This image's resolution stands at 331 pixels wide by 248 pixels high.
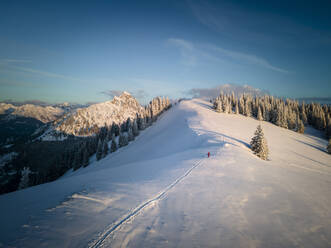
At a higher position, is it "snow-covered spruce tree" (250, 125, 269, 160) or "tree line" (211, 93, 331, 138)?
"tree line" (211, 93, 331, 138)

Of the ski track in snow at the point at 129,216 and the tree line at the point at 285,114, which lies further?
the tree line at the point at 285,114

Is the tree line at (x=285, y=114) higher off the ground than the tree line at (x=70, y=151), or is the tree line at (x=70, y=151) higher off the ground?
the tree line at (x=285, y=114)

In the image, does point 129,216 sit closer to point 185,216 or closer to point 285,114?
point 185,216

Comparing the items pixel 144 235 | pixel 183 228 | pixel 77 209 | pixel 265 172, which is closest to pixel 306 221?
pixel 183 228

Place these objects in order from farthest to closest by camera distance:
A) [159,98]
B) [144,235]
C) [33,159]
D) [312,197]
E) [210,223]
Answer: [33,159] → [159,98] → [312,197] → [210,223] → [144,235]

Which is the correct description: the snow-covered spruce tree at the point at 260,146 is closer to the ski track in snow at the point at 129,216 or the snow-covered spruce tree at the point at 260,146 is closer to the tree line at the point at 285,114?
the ski track in snow at the point at 129,216

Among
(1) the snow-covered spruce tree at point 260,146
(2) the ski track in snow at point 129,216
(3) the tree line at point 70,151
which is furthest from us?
(3) the tree line at point 70,151

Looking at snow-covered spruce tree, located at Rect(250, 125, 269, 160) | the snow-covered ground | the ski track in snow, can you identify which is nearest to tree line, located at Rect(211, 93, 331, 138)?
snow-covered spruce tree, located at Rect(250, 125, 269, 160)

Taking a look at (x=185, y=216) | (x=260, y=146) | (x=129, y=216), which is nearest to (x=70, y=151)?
(x=129, y=216)

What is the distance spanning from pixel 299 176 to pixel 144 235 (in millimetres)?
15165

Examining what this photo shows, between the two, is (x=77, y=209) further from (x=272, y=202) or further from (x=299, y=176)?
(x=299, y=176)

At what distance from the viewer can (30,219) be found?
23.6 ft

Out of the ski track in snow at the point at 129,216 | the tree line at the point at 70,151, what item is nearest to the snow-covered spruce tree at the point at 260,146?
the ski track in snow at the point at 129,216

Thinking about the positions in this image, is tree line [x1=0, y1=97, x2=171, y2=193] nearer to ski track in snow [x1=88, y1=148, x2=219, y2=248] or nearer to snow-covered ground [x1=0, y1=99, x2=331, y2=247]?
snow-covered ground [x1=0, y1=99, x2=331, y2=247]
